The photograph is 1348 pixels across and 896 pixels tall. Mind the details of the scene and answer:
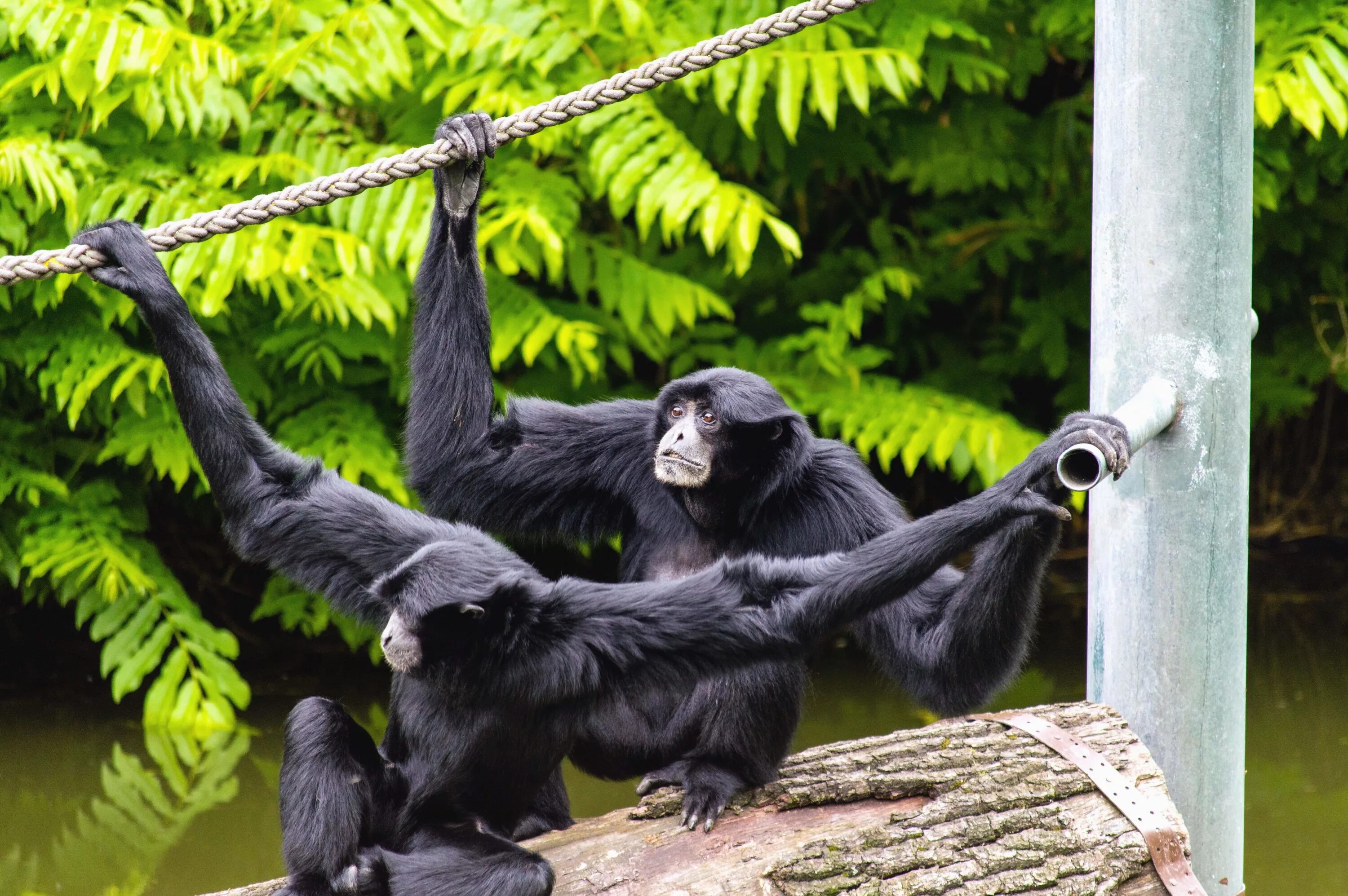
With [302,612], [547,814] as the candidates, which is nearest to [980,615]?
[547,814]

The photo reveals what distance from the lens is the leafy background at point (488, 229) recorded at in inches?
229

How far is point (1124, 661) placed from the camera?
3.29 m

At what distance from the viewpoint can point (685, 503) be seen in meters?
4.07

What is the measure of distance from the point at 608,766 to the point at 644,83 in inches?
76.3

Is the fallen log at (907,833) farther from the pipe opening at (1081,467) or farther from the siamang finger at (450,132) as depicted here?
the siamang finger at (450,132)

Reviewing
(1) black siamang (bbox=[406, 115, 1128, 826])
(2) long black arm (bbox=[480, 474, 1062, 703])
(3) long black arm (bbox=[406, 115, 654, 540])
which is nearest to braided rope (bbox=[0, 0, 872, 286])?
(1) black siamang (bbox=[406, 115, 1128, 826])

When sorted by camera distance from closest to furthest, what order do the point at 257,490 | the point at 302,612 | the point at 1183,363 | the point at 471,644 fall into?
the point at 471,644 → the point at 1183,363 → the point at 257,490 → the point at 302,612

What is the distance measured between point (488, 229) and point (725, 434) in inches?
93.3

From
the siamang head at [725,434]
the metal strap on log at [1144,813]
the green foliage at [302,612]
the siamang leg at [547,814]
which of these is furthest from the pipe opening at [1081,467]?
the green foliage at [302,612]

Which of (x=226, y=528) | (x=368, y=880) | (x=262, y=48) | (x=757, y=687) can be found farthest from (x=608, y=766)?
(x=262, y=48)

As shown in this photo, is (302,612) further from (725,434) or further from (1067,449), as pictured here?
(1067,449)

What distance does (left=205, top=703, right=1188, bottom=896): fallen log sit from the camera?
3.10 meters

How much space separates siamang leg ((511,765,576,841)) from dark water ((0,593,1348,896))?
1.29 m

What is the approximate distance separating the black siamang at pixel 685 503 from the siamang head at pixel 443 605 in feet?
1.50
